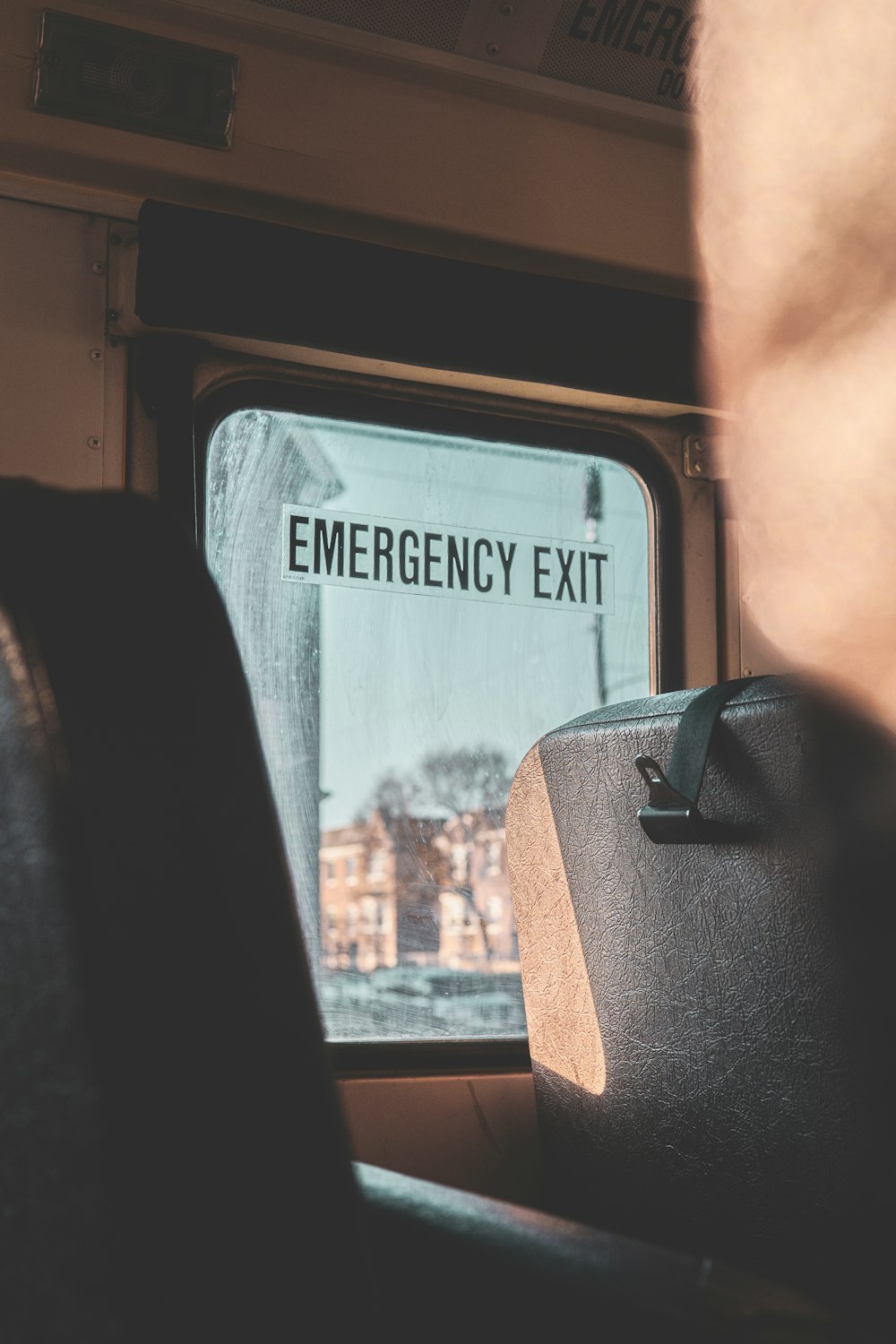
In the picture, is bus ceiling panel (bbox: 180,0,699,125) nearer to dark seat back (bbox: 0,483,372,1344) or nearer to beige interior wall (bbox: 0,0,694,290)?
beige interior wall (bbox: 0,0,694,290)

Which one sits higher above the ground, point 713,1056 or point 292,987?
point 292,987

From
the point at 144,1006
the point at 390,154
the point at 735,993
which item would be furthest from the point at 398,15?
the point at 144,1006

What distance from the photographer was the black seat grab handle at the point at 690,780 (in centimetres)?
124

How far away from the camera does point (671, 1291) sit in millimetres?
668

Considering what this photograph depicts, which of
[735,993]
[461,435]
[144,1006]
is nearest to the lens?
[144,1006]

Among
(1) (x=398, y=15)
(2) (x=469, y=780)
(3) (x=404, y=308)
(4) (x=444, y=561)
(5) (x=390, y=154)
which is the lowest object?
(2) (x=469, y=780)

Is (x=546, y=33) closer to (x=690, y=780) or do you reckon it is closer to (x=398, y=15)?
(x=398, y=15)

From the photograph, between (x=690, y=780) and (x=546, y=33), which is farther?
(x=546, y=33)

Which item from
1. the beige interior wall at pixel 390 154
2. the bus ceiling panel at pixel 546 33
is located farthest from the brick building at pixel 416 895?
the bus ceiling panel at pixel 546 33

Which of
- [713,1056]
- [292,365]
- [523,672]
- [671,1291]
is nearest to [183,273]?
[292,365]

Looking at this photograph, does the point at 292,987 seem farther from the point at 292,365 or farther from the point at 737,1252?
the point at 292,365

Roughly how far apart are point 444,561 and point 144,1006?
→ 158 cm

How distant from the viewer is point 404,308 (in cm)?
189

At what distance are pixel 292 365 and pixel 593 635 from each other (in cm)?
73
